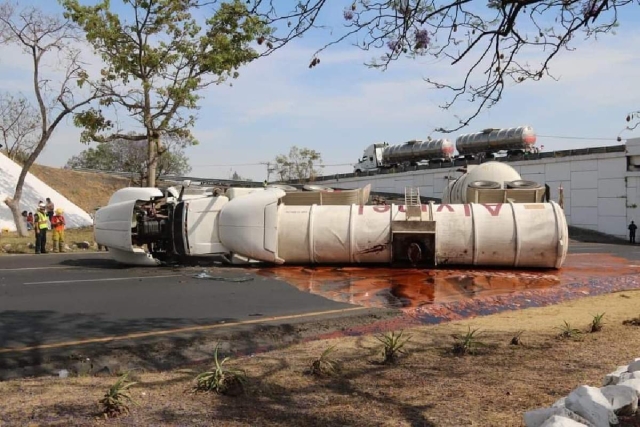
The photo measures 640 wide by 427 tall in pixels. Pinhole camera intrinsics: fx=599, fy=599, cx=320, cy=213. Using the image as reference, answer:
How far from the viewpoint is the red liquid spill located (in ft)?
33.0

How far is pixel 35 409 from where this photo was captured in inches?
160

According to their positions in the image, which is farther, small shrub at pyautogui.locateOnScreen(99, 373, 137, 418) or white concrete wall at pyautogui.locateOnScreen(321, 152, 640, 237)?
white concrete wall at pyautogui.locateOnScreen(321, 152, 640, 237)

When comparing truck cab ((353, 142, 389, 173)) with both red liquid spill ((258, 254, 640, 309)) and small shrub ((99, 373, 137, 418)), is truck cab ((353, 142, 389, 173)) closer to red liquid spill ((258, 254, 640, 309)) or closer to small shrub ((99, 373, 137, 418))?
red liquid spill ((258, 254, 640, 309))

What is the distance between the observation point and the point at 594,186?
36.6 m

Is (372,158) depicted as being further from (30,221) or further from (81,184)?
(30,221)

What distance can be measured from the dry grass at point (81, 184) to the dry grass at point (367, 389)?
1324 inches

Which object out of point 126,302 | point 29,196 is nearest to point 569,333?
point 126,302

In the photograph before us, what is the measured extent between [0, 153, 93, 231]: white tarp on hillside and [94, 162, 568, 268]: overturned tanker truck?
16.2m

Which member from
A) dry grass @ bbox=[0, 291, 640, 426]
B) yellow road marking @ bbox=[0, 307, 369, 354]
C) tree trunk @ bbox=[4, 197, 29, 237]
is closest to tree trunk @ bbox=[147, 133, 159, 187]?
tree trunk @ bbox=[4, 197, 29, 237]

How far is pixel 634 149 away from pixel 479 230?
25.5 m

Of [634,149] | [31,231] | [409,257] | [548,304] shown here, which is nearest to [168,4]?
[31,231]

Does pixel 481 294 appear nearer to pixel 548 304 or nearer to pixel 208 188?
pixel 548 304

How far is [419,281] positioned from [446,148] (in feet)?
123

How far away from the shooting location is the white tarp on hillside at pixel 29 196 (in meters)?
28.0
